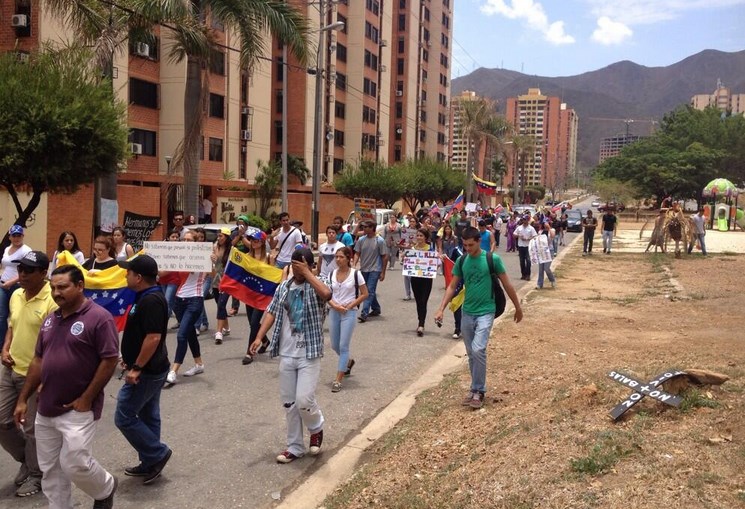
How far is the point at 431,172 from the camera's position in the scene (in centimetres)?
5753

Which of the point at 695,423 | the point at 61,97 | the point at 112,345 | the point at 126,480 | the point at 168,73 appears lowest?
the point at 126,480

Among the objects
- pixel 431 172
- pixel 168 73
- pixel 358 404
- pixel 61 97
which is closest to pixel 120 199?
pixel 61 97

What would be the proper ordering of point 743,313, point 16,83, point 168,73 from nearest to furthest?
1. point 743,313
2. point 16,83
3. point 168,73

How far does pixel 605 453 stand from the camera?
4.81m

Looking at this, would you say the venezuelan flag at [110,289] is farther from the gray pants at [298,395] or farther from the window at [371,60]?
the window at [371,60]

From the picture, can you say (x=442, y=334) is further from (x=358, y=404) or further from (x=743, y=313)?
(x=743, y=313)

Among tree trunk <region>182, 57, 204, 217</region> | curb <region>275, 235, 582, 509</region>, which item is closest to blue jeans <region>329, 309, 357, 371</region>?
curb <region>275, 235, 582, 509</region>

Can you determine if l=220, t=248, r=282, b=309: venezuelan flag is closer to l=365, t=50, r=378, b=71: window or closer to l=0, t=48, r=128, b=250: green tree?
l=0, t=48, r=128, b=250: green tree

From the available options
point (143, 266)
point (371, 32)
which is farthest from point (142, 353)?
point (371, 32)

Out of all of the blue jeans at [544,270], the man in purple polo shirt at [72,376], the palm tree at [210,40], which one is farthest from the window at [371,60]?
the man in purple polo shirt at [72,376]

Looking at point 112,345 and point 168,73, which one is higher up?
point 168,73

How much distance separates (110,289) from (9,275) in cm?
152

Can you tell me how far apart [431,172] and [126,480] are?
175 feet

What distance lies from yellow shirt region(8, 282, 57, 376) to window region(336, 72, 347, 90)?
59455mm
